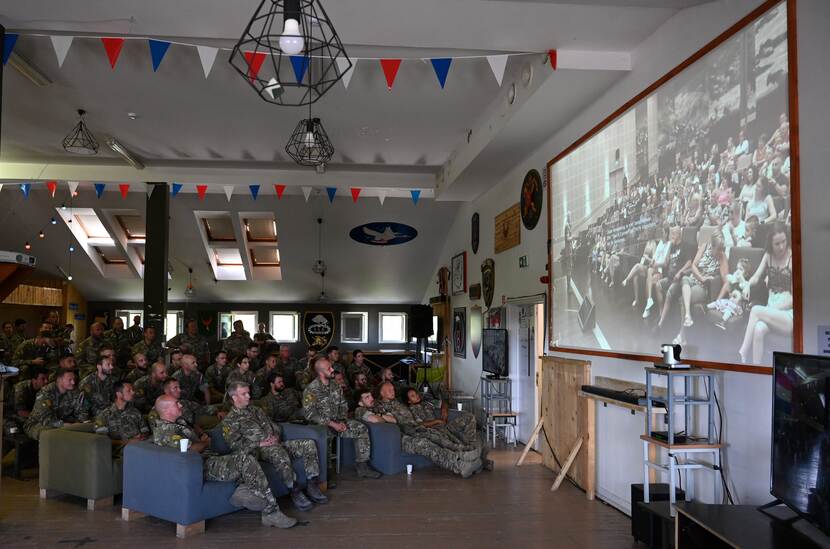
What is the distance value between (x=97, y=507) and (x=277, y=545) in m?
1.86

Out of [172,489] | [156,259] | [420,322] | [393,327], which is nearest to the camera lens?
[172,489]

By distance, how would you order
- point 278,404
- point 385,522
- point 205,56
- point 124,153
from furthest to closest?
point 124,153, point 278,404, point 205,56, point 385,522

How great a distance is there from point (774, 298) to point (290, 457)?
12.6ft

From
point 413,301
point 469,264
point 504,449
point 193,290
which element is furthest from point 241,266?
point 504,449

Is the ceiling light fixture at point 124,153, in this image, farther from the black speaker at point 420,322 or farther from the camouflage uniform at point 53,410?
the black speaker at point 420,322

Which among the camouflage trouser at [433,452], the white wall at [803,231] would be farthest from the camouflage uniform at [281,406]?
the white wall at [803,231]

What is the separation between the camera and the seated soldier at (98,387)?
6.57 m

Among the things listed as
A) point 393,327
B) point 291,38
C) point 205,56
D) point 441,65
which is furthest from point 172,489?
point 393,327

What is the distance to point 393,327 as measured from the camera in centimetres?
1555

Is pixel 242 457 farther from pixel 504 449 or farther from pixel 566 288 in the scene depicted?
pixel 504 449

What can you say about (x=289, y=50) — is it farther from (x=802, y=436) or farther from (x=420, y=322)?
(x=420, y=322)

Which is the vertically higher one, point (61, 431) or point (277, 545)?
point (61, 431)

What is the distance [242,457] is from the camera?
4.77 m

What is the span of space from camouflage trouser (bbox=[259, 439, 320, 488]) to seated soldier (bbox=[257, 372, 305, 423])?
1.54m
